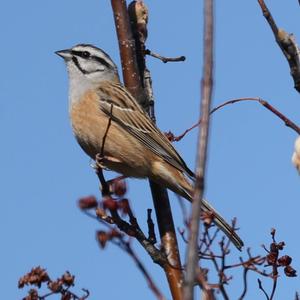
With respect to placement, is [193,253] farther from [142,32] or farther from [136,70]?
[142,32]

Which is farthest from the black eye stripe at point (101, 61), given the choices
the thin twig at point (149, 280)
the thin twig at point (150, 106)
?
the thin twig at point (149, 280)

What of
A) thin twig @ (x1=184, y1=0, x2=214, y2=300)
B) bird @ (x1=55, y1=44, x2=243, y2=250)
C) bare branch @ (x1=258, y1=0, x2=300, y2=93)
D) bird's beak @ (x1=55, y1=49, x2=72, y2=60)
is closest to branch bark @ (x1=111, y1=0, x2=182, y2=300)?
bird @ (x1=55, y1=44, x2=243, y2=250)

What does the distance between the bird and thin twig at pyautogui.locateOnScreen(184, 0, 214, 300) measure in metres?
4.50

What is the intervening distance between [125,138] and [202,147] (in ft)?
17.4

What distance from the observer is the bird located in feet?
22.6

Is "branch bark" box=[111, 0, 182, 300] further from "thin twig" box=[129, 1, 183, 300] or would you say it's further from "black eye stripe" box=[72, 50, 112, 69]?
"black eye stripe" box=[72, 50, 112, 69]

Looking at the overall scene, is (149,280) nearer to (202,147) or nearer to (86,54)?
(202,147)

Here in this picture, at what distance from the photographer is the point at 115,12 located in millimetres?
5785

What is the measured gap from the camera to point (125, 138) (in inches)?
286

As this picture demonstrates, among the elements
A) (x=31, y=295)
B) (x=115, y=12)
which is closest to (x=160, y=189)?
(x=115, y=12)

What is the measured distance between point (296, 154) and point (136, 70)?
330 centimetres

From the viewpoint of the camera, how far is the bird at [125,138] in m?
6.90

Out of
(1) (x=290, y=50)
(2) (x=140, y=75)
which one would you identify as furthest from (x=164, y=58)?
(1) (x=290, y=50)

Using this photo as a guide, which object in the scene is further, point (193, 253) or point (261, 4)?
point (261, 4)
